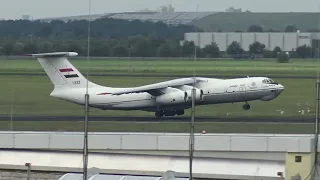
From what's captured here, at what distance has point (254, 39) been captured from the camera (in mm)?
76562

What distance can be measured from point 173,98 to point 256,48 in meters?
31.5

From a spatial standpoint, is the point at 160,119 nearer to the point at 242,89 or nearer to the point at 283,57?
the point at 242,89

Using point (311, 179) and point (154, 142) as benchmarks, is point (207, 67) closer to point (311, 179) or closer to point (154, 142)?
point (154, 142)

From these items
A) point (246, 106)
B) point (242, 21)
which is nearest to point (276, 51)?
point (242, 21)

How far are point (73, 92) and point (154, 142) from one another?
1854 centimetres

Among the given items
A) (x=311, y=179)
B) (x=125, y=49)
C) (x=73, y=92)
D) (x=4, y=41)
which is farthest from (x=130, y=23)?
(x=311, y=179)

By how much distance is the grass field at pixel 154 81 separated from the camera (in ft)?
131

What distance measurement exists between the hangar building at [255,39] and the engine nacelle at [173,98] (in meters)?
26.7

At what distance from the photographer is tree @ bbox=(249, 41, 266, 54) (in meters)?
76.7

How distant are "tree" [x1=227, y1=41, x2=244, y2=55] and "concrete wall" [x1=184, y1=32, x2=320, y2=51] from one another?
0.89ft

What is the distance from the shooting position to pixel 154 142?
28203 millimetres

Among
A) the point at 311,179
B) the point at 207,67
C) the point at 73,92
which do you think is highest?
the point at 207,67

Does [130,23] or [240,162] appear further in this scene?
[130,23]

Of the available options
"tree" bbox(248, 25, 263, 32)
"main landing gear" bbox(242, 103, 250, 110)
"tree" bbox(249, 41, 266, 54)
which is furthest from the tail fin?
"tree" bbox(248, 25, 263, 32)
